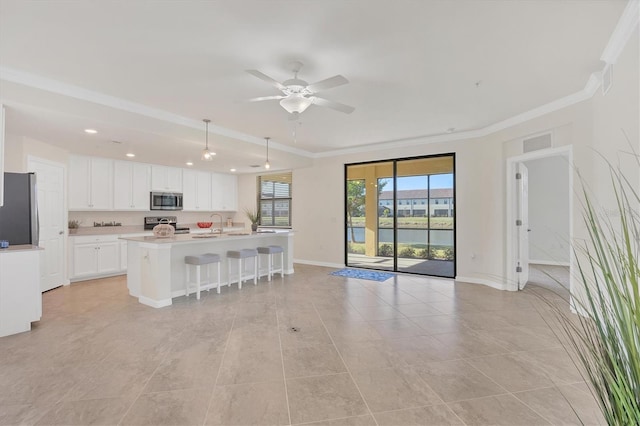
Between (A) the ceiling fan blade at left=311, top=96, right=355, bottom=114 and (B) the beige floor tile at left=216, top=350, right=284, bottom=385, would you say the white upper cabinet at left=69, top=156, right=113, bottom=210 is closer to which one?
(B) the beige floor tile at left=216, top=350, right=284, bottom=385

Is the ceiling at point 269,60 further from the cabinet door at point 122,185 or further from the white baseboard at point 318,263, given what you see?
the white baseboard at point 318,263

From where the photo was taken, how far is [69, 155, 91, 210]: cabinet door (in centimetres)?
569

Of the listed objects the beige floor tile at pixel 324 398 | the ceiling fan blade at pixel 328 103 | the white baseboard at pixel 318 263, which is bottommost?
the beige floor tile at pixel 324 398

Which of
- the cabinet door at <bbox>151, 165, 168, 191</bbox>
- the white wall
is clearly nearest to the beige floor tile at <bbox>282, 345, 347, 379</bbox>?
the cabinet door at <bbox>151, 165, 168, 191</bbox>

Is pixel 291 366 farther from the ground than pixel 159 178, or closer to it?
closer to it

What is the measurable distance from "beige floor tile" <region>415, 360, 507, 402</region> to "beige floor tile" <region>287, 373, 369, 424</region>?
0.60 metres

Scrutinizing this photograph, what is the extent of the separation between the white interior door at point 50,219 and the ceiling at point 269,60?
0.61m

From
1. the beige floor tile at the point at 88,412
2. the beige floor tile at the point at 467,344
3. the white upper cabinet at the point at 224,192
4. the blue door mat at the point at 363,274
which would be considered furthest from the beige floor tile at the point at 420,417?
the white upper cabinet at the point at 224,192

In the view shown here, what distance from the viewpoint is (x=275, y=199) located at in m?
8.53

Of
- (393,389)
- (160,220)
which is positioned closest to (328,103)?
(393,389)

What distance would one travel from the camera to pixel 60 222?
5145mm

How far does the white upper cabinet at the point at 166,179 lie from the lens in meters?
6.97

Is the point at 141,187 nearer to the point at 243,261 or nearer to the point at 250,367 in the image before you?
the point at 243,261

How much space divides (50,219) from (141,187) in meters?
1.99
